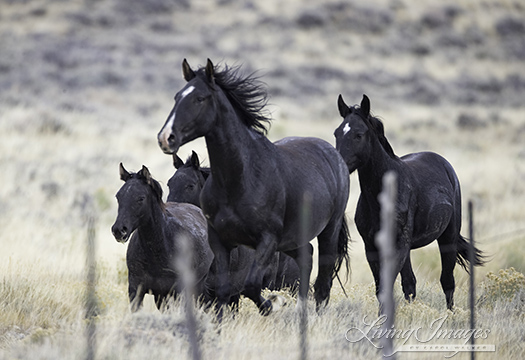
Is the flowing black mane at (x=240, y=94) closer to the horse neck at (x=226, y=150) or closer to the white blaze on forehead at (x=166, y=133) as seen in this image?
the horse neck at (x=226, y=150)

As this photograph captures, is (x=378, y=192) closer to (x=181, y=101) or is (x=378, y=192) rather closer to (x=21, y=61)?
(x=181, y=101)

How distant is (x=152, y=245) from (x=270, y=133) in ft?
65.5

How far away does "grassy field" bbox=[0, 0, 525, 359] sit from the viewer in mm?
6281

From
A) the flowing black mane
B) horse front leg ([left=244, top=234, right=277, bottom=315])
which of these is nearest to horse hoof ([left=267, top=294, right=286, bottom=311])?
horse front leg ([left=244, top=234, right=277, bottom=315])

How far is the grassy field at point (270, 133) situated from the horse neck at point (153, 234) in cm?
61

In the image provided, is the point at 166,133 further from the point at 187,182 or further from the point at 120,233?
the point at 187,182

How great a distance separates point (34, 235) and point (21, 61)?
2661 centimetres

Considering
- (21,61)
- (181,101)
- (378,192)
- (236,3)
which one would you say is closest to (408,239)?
(378,192)

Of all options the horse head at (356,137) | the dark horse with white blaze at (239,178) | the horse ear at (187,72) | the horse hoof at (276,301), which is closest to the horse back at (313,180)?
the dark horse with white blaze at (239,178)

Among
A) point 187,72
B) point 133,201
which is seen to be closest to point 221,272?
point 133,201

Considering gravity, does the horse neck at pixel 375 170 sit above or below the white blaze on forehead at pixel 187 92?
below

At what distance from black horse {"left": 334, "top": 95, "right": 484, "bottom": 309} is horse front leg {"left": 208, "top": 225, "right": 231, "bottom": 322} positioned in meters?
2.01

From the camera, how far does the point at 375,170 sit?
7922 mm

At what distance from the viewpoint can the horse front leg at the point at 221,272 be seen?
6.23 metres
